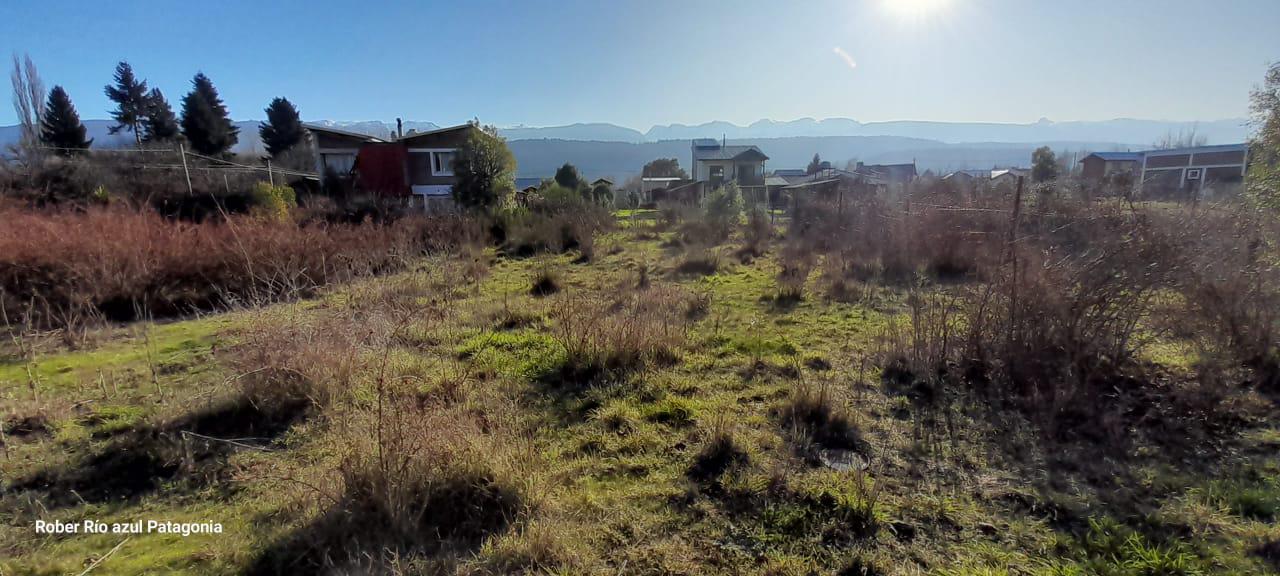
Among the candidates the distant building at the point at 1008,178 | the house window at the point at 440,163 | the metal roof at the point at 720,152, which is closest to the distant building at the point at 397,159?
the house window at the point at 440,163

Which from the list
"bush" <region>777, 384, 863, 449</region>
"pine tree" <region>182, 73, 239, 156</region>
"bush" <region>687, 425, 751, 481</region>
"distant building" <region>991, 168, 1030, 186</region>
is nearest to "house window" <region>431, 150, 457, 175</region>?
"pine tree" <region>182, 73, 239, 156</region>

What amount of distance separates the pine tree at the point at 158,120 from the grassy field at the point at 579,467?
3273 centimetres

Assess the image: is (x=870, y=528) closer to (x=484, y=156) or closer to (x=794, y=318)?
(x=794, y=318)

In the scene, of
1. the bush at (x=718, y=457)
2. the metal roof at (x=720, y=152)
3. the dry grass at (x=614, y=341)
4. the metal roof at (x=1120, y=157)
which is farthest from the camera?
the metal roof at (x=720, y=152)

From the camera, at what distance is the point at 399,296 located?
20.9ft

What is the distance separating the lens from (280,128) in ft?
107

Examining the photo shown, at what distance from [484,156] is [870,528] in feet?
50.7

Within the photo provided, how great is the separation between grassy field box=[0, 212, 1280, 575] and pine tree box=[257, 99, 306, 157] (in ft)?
110

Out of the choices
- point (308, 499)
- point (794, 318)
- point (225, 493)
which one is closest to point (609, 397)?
point (308, 499)

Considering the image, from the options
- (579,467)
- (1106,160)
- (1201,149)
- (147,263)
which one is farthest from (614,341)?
(1106,160)

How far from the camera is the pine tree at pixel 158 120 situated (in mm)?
28672

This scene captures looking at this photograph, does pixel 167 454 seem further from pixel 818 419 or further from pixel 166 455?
pixel 818 419

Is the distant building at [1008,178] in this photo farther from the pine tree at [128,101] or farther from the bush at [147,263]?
the pine tree at [128,101]

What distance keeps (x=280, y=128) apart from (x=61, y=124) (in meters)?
9.54
